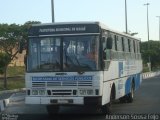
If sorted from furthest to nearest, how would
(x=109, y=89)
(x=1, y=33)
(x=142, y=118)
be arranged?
(x=1, y=33)
(x=109, y=89)
(x=142, y=118)

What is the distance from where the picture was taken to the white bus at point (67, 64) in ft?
51.1

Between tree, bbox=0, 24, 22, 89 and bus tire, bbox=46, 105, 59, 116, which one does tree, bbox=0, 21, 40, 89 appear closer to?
tree, bbox=0, 24, 22, 89

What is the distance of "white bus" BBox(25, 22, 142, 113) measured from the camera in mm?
15562

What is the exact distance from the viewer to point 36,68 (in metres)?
16.0

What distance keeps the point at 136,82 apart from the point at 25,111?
7.11m

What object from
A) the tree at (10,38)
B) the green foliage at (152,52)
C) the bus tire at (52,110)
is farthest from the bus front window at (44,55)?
the green foliage at (152,52)

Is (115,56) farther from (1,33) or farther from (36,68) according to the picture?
(1,33)

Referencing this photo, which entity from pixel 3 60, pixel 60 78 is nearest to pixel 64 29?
pixel 60 78

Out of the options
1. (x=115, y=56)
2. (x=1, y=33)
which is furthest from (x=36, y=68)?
(x=1, y=33)

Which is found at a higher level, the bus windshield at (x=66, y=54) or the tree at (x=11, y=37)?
the tree at (x=11, y=37)

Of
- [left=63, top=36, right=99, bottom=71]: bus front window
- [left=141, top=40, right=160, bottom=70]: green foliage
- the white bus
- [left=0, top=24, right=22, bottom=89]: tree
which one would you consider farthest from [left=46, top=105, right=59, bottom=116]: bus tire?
[left=141, top=40, right=160, bottom=70]: green foliage

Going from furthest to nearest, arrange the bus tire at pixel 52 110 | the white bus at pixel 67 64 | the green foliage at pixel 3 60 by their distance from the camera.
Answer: the green foliage at pixel 3 60 < the bus tire at pixel 52 110 < the white bus at pixel 67 64

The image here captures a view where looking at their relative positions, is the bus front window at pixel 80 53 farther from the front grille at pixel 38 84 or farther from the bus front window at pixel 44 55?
the front grille at pixel 38 84

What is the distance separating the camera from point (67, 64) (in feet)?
51.6
